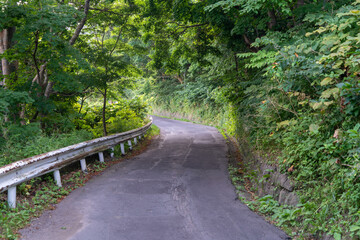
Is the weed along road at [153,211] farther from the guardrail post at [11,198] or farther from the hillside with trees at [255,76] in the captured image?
the hillside with trees at [255,76]

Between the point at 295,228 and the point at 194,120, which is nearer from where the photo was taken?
the point at 295,228

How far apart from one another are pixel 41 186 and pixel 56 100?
7.33m

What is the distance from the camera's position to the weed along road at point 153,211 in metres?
4.16

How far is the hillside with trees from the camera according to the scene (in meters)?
4.40

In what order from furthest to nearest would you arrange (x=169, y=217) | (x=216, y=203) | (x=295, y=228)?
(x=216, y=203) < (x=169, y=217) < (x=295, y=228)

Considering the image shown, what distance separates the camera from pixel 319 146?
4957 millimetres

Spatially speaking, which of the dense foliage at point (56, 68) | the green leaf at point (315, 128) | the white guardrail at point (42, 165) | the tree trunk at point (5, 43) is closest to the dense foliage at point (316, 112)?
the green leaf at point (315, 128)

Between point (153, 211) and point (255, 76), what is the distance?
651cm

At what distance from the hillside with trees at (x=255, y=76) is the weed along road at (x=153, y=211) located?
0.90 m

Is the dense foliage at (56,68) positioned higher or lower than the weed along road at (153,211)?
higher

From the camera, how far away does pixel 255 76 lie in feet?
31.5

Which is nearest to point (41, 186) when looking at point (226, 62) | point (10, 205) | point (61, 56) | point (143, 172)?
point (10, 205)

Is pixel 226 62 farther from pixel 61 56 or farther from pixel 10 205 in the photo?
pixel 10 205

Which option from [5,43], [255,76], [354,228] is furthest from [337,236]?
[5,43]
